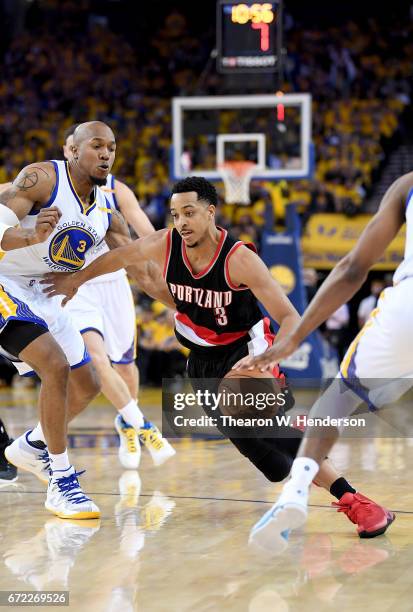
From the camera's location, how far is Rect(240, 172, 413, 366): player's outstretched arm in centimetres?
346

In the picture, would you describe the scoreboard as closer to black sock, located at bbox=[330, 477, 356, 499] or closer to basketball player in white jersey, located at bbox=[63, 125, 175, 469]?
basketball player in white jersey, located at bbox=[63, 125, 175, 469]

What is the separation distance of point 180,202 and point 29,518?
1730mm

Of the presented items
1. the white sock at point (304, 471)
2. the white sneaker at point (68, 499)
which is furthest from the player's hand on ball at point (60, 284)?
the white sock at point (304, 471)

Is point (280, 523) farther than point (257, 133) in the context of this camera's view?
No

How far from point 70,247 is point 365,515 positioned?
197 cm

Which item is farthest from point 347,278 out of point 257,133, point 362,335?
point 257,133

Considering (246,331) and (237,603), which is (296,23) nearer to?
(246,331)

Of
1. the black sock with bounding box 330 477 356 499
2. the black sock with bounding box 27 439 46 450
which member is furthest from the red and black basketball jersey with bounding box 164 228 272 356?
the black sock with bounding box 27 439 46 450

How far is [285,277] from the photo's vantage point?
1202 cm

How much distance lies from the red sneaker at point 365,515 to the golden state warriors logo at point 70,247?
1.80 m

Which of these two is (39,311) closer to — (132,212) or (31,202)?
(31,202)

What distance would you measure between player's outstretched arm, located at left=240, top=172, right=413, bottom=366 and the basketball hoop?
8.30 m

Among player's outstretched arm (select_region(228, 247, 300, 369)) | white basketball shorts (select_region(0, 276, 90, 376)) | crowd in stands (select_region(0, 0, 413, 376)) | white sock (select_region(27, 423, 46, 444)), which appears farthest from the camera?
crowd in stands (select_region(0, 0, 413, 376))

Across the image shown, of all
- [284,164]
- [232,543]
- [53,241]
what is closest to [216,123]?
[284,164]
